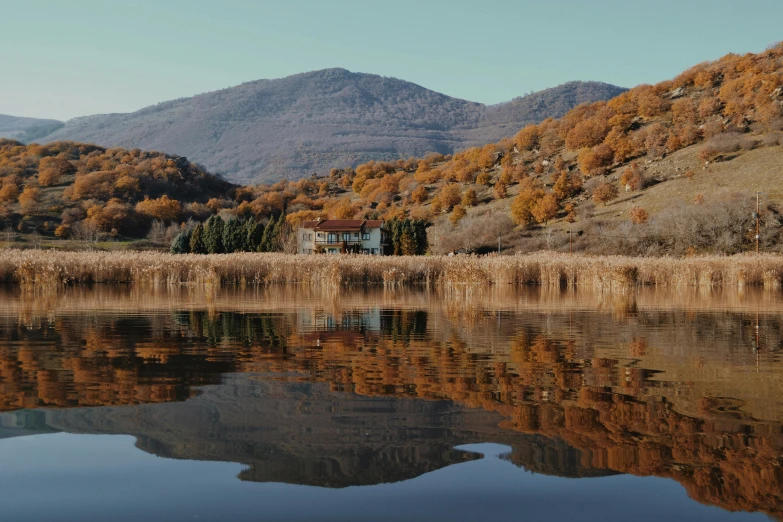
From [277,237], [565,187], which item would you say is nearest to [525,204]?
[565,187]

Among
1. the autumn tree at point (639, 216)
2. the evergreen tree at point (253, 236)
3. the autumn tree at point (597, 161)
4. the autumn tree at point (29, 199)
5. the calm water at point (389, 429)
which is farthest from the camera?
the autumn tree at point (29, 199)

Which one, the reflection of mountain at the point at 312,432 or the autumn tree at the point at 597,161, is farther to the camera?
the autumn tree at the point at 597,161

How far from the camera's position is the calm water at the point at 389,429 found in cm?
432

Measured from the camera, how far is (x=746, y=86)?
106938 millimetres

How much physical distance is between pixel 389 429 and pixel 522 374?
297cm

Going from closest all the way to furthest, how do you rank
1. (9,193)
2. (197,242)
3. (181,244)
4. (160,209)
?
(197,242)
(181,244)
(9,193)
(160,209)

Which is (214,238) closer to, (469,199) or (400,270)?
(469,199)

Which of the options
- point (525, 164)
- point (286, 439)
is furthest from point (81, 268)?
point (525, 164)

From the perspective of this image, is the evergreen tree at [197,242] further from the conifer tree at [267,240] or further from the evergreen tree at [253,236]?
the conifer tree at [267,240]

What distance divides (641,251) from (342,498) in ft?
250

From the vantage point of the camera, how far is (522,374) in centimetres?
832

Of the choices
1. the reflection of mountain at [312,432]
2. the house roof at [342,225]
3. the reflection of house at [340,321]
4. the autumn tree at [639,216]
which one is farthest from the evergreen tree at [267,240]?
the reflection of mountain at [312,432]

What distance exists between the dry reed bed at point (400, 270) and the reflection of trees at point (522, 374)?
2100 centimetres

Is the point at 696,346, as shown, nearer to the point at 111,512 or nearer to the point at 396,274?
the point at 111,512
